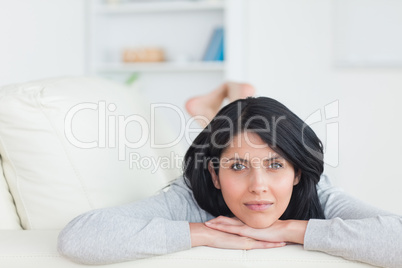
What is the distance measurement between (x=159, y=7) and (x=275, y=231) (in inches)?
105

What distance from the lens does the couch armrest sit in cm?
93

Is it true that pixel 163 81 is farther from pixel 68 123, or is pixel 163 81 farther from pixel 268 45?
pixel 68 123

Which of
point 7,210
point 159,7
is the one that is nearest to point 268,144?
point 7,210

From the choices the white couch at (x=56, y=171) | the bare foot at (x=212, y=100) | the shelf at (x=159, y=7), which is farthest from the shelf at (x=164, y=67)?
the white couch at (x=56, y=171)

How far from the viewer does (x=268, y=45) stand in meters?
3.33

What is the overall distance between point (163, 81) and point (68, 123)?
234 cm

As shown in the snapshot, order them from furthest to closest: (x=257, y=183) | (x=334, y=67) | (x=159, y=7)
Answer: (x=159, y=7)
(x=334, y=67)
(x=257, y=183)

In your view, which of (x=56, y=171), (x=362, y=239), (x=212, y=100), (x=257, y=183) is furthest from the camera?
(x=212, y=100)

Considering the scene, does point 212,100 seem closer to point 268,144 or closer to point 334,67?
point 334,67

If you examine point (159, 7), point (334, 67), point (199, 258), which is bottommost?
point (199, 258)

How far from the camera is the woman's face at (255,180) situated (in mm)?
1070

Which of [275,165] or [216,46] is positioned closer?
[275,165]

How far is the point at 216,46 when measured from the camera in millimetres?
3328

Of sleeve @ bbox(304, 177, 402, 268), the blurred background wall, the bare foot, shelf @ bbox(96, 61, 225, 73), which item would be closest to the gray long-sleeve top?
sleeve @ bbox(304, 177, 402, 268)
